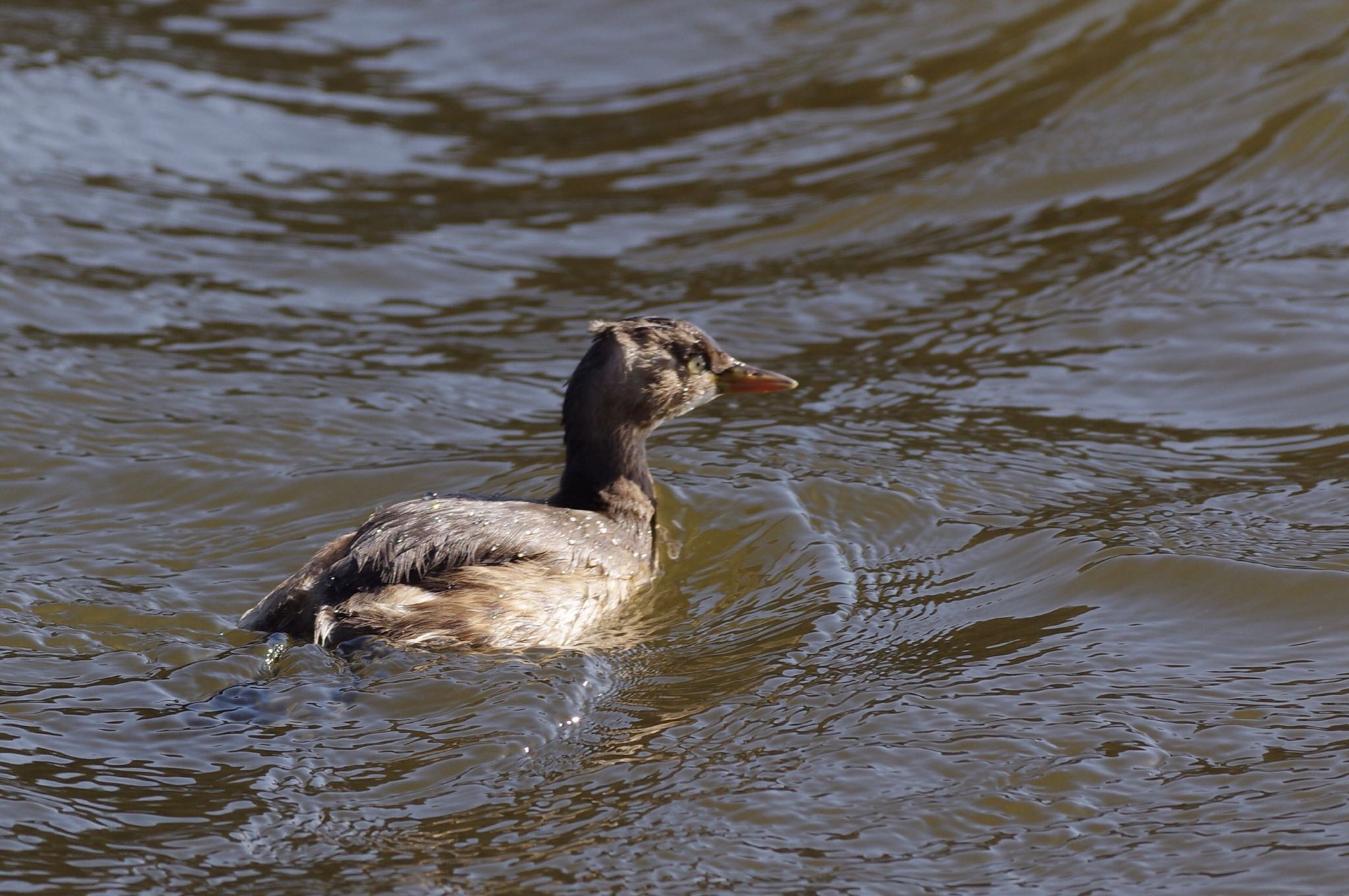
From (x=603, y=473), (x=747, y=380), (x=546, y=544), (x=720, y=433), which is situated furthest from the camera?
(x=720, y=433)

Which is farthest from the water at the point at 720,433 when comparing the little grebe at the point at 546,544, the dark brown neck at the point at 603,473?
the dark brown neck at the point at 603,473

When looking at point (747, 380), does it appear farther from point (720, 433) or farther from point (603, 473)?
point (720, 433)

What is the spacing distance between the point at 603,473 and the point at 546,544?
2.20 feet

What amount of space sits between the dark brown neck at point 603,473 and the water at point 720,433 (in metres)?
0.36

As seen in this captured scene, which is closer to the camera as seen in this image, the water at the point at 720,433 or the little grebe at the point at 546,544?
the water at the point at 720,433

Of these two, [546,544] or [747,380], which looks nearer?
[546,544]

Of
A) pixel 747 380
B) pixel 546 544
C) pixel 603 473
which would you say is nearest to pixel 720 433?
pixel 747 380

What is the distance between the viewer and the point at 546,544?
247 inches

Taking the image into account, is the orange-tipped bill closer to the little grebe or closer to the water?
the little grebe

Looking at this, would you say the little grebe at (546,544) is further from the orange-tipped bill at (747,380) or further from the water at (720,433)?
the water at (720,433)

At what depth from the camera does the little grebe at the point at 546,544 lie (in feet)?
19.1

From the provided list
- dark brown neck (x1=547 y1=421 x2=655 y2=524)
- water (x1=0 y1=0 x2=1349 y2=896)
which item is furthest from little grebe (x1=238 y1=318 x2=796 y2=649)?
water (x1=0 y1=0 x2=1349 y2=896)

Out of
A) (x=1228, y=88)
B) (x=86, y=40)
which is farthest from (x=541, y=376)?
(x=86, y=40)

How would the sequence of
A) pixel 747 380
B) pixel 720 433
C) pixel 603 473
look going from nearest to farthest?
pixel 603 473, pixel 747 380, pixel 720 433
